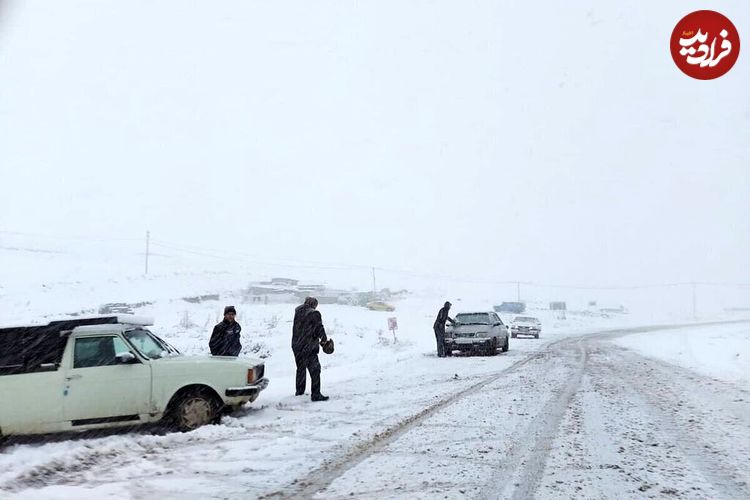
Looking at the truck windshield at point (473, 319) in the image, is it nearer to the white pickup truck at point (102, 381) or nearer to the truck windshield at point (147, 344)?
the white pickup truck at point (102, 381)

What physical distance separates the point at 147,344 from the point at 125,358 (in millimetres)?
680

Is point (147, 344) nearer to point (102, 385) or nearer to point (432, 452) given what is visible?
point (102, 385)

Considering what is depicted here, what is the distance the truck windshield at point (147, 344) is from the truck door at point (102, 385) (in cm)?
24

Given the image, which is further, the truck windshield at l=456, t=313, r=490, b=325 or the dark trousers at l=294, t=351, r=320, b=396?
the truck windshield at l=456, t=313, r=490, b=325

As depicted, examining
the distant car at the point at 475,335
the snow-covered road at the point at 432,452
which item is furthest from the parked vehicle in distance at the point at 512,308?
the snow-covered road at the point at 432,452

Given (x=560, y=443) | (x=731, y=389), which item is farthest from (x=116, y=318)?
(x=731, y=389)

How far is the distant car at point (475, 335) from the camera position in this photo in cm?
1902

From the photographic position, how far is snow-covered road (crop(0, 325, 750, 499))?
16.2 feet

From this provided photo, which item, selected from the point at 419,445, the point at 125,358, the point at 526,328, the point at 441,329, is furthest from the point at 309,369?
the point at 526,328

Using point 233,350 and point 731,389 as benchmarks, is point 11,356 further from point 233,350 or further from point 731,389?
point 731,389

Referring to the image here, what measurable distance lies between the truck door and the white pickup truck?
0.01 metres

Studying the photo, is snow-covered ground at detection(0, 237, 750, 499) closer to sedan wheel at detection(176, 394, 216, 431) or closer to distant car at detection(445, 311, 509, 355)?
sedan wheel at detection(176, 394, 216, 431)

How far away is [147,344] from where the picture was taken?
27.4 feet

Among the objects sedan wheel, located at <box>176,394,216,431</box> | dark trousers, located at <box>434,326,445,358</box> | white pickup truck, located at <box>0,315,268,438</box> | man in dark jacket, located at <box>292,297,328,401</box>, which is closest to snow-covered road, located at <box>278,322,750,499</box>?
man in dark jacket, located at <box>292,297,328,401</box>
